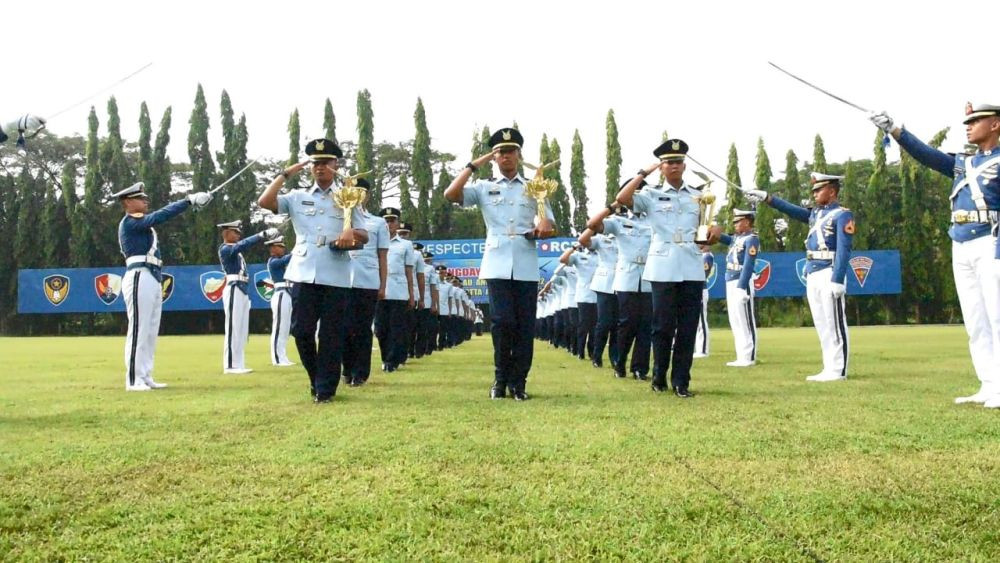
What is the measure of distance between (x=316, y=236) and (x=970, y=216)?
14.8 ft

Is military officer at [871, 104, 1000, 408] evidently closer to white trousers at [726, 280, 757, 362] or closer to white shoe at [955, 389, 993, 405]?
Result: white shoe at [955, 389, 993, 405]

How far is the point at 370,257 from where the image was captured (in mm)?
7977

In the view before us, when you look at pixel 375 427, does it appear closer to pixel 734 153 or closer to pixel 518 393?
pixel 518 393

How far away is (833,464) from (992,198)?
9.78ft

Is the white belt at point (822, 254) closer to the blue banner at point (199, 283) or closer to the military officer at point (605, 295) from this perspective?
the military officer at point (605, 295)

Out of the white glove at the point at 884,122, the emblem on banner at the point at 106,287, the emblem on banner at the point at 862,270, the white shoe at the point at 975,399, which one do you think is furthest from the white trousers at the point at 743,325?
the emblem on banner at the point at 106,287

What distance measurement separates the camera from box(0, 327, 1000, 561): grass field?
2.46m

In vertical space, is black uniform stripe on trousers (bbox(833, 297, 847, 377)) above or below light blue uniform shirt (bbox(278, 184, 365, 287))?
below

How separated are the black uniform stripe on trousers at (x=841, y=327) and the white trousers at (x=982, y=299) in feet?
6.54

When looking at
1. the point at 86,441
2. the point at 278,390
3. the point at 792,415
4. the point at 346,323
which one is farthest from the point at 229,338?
the point at 792,415

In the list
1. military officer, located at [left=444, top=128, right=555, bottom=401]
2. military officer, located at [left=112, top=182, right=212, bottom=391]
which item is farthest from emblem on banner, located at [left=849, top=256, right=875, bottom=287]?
military officer, located at [left=112, top=182, right=212, bottom=391]

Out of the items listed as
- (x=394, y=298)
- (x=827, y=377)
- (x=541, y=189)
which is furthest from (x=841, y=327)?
(x=394, y=298)

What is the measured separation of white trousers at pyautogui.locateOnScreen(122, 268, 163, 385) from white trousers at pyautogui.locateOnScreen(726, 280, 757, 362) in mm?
6641

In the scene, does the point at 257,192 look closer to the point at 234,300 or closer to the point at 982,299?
the point at 234,300
